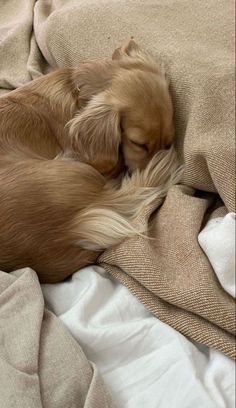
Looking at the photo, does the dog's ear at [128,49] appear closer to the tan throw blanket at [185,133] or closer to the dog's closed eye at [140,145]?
the tan throw blanket at [185,133]

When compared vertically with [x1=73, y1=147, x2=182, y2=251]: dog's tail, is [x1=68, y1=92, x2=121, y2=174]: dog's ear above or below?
above

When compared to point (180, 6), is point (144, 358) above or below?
below

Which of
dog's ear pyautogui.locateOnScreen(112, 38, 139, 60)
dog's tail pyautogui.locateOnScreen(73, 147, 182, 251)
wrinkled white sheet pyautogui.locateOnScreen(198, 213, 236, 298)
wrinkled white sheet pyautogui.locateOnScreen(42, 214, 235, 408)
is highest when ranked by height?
dog's ear pyautogui.locateOnScreen(112, 38, 139, 60)

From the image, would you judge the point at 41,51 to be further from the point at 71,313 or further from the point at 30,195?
the point at 71,313

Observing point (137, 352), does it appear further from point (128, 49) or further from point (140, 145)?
point (128, 49)

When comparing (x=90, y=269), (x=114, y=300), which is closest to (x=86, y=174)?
(x=90, y=269)

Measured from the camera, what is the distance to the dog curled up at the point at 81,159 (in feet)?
4.52

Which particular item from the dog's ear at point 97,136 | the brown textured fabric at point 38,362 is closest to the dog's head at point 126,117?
the dog's ear at point 97,136

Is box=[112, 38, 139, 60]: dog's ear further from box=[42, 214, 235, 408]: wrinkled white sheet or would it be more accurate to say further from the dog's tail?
box=[42, 214, 235, 408]: wrinkled white sheet

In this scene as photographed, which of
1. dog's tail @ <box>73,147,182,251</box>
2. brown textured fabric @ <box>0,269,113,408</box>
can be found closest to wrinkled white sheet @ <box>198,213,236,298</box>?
dog's tail @ <box>73,147,182,251</box>

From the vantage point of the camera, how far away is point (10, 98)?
1730 mm

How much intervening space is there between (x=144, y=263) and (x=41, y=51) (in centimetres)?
118

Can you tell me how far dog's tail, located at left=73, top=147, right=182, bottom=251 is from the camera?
1.37 m

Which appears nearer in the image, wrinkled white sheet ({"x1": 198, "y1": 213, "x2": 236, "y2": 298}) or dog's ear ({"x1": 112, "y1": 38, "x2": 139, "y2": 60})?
wrinkled white sheet ({"x1": 198, "y1": 213, "x2": 236, "y2": 298})
